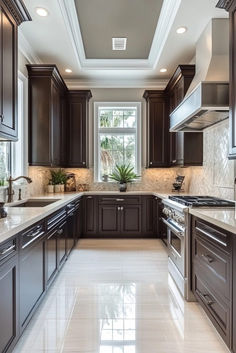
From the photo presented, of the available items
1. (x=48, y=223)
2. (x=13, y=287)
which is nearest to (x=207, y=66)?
(x=48, y=223)

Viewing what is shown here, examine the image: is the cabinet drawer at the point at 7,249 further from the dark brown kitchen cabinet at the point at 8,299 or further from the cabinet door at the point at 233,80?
the cabinet door at the point at 233,80

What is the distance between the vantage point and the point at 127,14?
345 centimetres

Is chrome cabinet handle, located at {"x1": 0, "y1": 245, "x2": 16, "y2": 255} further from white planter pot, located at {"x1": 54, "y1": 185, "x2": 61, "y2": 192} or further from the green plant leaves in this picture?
the green plant leaves

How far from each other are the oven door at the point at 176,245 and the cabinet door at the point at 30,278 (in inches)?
54.0

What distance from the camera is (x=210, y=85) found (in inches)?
105

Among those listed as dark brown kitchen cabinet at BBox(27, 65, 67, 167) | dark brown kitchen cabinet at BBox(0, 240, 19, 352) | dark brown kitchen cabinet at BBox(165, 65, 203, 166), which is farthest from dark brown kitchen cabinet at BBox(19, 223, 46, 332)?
dark brown kitchen cabinet at BBox(165, 65, 203, 166)

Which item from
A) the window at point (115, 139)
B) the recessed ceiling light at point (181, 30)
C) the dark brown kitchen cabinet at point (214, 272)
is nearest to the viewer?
the dark brown kitchen cabinet at point (214, 272)

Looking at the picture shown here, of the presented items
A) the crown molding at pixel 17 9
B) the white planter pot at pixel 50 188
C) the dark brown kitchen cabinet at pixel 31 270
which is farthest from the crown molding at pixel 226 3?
the white planter pot at pixel 50 188

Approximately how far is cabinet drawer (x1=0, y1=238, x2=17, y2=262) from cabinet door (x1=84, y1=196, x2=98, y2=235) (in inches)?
130

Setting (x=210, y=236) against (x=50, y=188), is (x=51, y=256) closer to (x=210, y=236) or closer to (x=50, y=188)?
(x=210, y=236)

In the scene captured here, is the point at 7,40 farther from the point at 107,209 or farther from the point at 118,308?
the point at 107,209

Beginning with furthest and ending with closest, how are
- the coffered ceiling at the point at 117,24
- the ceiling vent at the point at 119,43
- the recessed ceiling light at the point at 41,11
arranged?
the ceiling vent at the point at 119,43
the coffered ceiling at the point at 117,24
the recessed ceiling light at the point at 41,11

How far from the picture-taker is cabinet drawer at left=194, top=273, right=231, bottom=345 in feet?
5.96

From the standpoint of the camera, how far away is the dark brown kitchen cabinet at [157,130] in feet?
17.3
